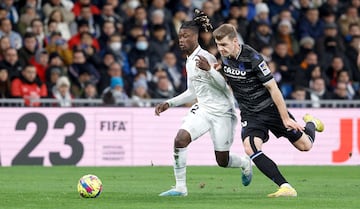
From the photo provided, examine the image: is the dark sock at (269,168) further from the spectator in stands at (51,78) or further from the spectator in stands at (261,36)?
the spectator in stands at (261,36)

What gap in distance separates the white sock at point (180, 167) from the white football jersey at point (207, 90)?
811 millimetres

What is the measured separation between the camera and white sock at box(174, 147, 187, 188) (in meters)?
13.7

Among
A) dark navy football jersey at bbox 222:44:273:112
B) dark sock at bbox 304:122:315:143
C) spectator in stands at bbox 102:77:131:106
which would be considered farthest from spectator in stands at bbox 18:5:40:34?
dark navy football jersey at bbox 222:44:273:112

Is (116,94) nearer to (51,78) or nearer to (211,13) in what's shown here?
(51,78)

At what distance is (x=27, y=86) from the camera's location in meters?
22.8

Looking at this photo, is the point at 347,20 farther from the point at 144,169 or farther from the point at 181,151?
the point at 181,151

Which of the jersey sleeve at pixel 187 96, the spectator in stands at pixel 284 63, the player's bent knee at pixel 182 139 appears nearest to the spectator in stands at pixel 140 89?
the spectator in stands at pixel 284 63

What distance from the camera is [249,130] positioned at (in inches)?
536

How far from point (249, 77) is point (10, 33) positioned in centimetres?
1134

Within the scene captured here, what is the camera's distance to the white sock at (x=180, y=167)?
13711 millimetres

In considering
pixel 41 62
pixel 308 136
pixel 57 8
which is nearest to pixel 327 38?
pixel 57 8

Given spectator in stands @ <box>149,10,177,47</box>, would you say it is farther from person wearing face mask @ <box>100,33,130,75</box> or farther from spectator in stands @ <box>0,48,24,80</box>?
spectator in stands @ <box>0,48,24,80</box>

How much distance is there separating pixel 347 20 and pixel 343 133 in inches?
228

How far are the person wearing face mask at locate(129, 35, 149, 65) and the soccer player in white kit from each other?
34.9ft
